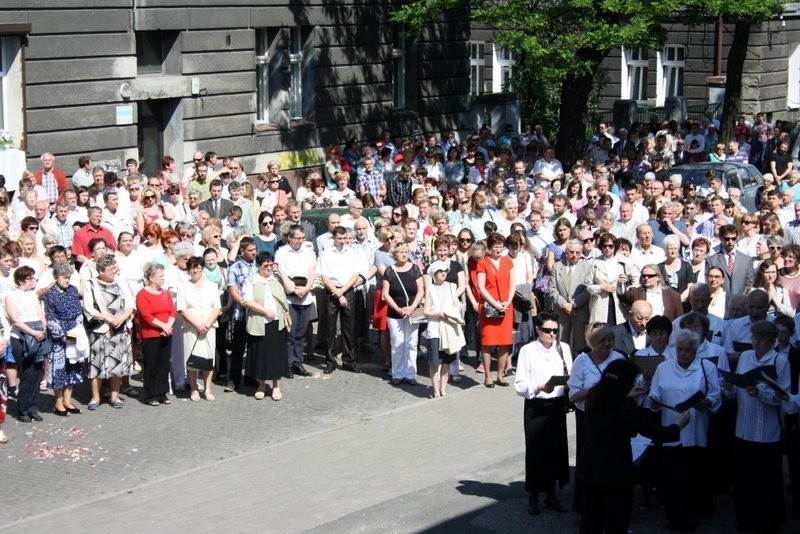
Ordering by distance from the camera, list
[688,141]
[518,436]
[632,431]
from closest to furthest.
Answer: [632,431] → [518,436] → [688,141]

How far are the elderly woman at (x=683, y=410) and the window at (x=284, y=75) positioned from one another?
18729 millimetres

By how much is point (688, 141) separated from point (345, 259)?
17.8 m

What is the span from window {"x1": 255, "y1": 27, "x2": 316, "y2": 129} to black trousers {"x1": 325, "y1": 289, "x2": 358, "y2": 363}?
1266cm

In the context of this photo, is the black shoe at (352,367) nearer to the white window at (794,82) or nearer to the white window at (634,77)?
the white window at (634,77)

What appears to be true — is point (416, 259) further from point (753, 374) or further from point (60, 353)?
point (753, 374)

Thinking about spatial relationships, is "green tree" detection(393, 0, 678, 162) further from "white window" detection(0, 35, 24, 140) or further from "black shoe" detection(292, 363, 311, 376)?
"black shoe" detection(292, 363, 311, 376)

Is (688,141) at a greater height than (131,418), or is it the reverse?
(688,141)

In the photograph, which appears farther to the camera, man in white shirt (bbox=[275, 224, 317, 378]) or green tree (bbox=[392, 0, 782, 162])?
green tree (bbox=[392, 0, 782, 162])

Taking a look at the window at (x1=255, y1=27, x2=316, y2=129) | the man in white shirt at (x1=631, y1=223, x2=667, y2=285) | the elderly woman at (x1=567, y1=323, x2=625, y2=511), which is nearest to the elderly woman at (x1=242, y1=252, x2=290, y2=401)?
the man in white shirt at (x1=631, y1=223, x2=667, y2=285)

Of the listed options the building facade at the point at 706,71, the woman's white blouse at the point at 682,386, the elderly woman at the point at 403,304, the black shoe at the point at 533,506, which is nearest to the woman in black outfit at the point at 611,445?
the woman's white blouse at the point at 682,386

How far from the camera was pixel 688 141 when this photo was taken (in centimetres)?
3262

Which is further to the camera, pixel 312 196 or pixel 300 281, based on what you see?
pixel 312 196

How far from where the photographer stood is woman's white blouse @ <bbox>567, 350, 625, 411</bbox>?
10.9 m

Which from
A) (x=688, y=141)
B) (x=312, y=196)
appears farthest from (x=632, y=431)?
(x=688, y=141)
